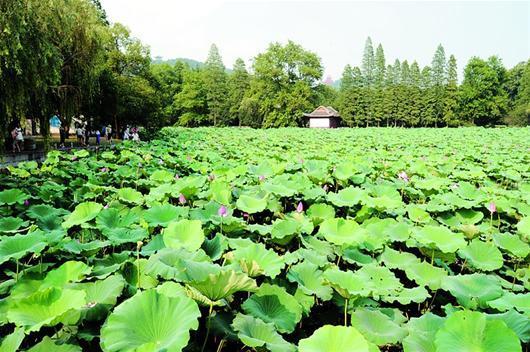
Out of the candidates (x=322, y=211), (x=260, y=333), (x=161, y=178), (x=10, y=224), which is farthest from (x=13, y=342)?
(x=161, y=178)

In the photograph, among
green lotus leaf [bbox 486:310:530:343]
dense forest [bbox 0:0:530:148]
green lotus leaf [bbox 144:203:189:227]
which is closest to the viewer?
green lotus leaf [bbox 486:310:530:343]

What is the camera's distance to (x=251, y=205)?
309 cm

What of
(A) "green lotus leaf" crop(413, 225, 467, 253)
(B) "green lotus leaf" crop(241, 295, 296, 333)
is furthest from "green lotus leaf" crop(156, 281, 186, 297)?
(A) "green lotus leaf" crop(413, 225, 467, 253)

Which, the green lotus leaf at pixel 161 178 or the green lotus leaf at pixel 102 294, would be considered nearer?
the green lotus leaf at pixel 102 294

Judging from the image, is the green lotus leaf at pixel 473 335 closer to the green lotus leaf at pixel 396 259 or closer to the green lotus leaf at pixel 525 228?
the green lotus leaf at pixel 396 259

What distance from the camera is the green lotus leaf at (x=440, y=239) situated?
2357mm

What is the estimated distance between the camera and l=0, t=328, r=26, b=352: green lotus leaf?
127 centimetres

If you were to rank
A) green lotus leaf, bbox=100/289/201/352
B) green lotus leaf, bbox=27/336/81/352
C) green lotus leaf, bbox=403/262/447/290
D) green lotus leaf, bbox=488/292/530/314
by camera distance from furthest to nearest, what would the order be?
1. green lotus leaf, bbox=403/262/447/290
2. green lotus leaf, bbox=488/292/530/314
3. green lotus leaf, bbox=27/336/81/352
4. green lotus leaf, bbox=100/289/201/352

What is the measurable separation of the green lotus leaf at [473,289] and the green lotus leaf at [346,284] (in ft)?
1.58

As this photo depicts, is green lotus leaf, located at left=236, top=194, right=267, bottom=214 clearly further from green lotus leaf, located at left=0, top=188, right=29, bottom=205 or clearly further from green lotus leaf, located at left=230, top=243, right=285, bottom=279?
green lotus leaf, located at left=0, top=188, right=29, bottom=205

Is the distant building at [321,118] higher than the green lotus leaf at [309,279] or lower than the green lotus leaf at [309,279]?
higher

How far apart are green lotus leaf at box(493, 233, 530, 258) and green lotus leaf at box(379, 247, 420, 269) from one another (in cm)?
67

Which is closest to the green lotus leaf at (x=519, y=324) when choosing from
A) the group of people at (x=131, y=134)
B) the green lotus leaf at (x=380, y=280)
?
the green lotus leaf at (x=380, y=280)

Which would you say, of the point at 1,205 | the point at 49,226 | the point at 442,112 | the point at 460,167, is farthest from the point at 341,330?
the point at 442,112
